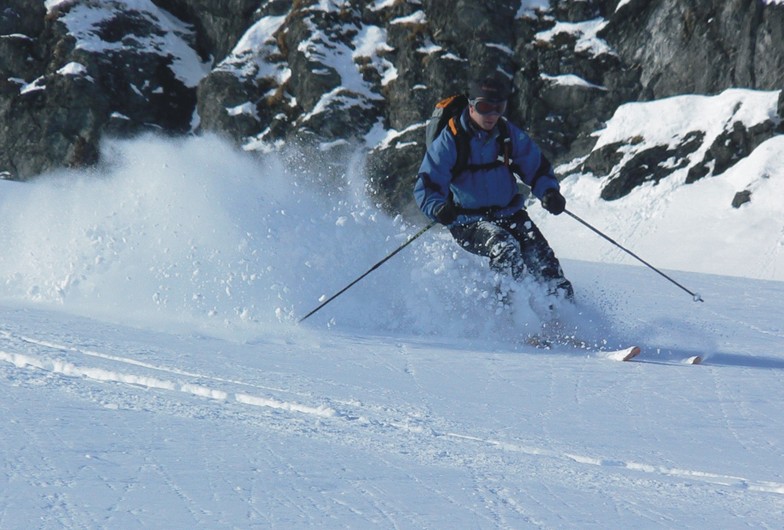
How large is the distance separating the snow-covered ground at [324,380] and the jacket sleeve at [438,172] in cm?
60

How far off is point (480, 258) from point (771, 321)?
2736 mm

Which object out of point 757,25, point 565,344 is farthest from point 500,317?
point 757,25

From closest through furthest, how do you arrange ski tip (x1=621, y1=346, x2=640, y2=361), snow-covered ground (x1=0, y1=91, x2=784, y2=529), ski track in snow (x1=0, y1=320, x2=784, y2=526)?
snow-covered ground (x1=0, y1=91, x2=784, y2=529), ski track in snow (x1=0, y1=320, x2=784, y2=526), ski tip (x1=621, y1=346, x2=640, y2=361)

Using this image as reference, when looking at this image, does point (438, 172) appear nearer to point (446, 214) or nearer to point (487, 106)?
point (446, 214)

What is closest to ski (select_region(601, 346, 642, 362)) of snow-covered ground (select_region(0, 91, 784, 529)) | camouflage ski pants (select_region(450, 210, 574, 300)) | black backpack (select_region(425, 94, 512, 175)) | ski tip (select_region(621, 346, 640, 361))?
ski tip (select_region(621, 346, 640, 361))

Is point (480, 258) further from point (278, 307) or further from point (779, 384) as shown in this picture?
point (779, 384)

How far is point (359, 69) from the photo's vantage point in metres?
33.6

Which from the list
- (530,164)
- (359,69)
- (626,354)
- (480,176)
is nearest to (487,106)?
(480,176)

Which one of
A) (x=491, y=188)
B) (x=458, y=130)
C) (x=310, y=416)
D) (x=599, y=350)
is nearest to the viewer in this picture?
(x=310, y=416)

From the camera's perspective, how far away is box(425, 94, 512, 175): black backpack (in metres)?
6.01

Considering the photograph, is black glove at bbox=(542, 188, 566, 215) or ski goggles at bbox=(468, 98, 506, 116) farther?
black glove at bbox=(542, 188, 566, 215)

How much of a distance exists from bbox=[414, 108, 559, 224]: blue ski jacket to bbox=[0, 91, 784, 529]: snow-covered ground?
0.43 m

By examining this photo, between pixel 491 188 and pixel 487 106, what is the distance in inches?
25.3

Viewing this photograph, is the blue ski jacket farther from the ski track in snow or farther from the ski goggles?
the ski track in snow
